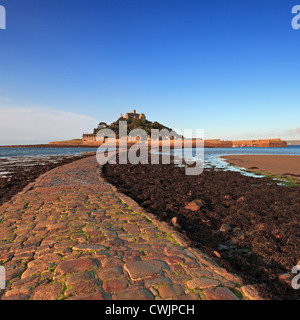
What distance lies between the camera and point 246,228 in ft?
18.6

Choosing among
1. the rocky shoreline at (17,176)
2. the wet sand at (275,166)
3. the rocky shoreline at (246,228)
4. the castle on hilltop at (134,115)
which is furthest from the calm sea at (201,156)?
the castle on hilltop at (134,115)

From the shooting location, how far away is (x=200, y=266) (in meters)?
3.22

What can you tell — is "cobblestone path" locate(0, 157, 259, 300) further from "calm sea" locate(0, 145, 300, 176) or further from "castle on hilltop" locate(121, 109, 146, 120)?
"castle on hilltop" locate(121, 109, 146, 120)

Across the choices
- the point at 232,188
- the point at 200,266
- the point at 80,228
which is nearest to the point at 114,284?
the point at 200,266

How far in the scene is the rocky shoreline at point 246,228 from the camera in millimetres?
3502

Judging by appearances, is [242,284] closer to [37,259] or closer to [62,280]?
[62,280]

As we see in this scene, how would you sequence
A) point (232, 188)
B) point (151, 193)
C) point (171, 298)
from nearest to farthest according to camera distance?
point (171, 298)
point (151, 193)
point (232, 188)

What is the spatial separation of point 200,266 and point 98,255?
66.2 inches

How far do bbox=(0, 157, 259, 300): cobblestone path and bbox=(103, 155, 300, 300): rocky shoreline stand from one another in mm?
534

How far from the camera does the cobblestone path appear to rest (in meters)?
2.57

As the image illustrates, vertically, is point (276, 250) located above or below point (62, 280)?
below

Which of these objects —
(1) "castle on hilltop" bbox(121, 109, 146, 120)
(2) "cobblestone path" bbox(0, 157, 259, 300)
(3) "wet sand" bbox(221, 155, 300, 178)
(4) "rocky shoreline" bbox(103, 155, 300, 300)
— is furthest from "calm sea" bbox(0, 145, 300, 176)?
(1) "castle on hilltop" bbox(121, 109, 146, 120)

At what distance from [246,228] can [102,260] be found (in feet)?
13.8
